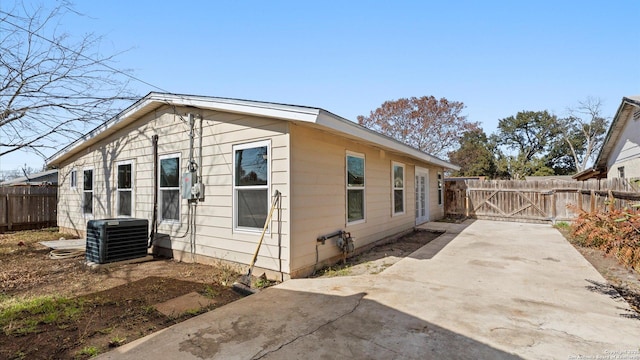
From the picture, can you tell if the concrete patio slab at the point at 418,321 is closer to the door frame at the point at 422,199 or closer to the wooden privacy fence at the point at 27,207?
the door frame at the point at 422,199

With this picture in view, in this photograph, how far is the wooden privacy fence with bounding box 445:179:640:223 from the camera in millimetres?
10453

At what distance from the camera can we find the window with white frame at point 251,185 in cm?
463

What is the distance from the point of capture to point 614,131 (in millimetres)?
11078

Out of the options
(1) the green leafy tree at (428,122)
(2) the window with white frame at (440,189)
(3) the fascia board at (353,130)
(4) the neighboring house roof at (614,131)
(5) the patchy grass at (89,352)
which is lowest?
(5) the patchy grass at (89,352)

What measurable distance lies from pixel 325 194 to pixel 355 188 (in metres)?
1.16

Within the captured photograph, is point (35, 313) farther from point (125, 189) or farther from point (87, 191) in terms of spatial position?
point (87, 191)

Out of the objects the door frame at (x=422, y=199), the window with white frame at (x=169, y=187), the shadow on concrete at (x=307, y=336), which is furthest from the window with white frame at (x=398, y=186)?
the window with white frame at (x=169, y=187)

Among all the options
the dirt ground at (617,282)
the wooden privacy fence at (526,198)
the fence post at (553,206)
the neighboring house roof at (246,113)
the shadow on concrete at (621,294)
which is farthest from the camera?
the fence post at (553,206)

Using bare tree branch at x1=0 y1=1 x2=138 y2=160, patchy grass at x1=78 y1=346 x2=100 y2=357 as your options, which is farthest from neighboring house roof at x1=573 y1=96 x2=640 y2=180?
bare tree branch at x1=0 y1=1 x2=138 y2=160

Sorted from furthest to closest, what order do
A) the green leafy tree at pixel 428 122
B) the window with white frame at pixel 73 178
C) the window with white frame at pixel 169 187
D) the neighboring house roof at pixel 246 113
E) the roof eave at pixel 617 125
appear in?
the green leafy tree at pixel 428 122 → the roof eave at pixel 617 125 → the window with white frame at pixel 73 178 → the window with white frame at pixel 169 187 → the neighboring house roof at pixel 246 113

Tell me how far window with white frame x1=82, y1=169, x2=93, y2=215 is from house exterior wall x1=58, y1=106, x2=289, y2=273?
0.39 m

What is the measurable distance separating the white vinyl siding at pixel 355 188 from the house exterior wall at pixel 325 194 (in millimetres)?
135

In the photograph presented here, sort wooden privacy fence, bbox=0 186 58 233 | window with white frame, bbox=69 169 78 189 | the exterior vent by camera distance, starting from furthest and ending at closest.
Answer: wooden privacy fence, bbox=0 186 58 233 < window with white frame, bbox=69 169 78 189 < the exterior vent

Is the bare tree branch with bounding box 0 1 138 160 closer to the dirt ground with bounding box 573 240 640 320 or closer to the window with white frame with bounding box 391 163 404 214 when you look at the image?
the window with white frame with bounding box 391 163 404 214
